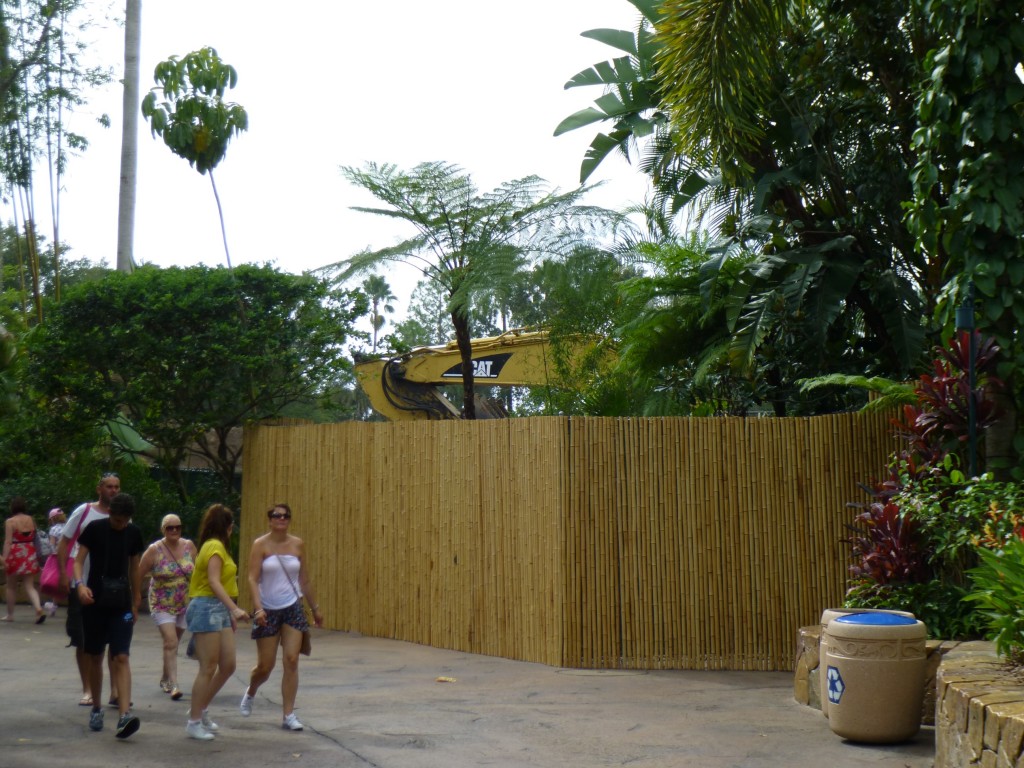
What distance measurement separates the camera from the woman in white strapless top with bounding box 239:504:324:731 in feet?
25.9

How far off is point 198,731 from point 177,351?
8854 millimetres

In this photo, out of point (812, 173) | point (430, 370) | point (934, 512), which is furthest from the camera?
point (430, 370)

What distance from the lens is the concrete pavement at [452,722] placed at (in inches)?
277

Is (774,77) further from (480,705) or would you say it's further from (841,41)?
(480,705)

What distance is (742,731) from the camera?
7.89 meters

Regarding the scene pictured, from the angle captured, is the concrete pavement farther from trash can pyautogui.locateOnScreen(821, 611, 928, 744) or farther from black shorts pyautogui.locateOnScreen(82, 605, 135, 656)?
black shorts pyautogui.locateOnScreen(82, 605, 135, 656)

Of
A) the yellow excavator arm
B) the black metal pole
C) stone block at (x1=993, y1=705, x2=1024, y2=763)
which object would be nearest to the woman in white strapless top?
stone block at (x1=993, y1=705, x2=1024, y2=763)

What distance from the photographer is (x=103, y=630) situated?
780 centimetres

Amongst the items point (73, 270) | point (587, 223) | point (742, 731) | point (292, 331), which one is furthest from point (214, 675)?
point (73, 270)

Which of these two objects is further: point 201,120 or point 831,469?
point 201,120

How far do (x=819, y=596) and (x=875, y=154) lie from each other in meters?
5.52

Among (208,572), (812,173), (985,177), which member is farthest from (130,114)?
(985,177)

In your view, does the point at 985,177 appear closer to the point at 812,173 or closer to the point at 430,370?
the point at 812,173

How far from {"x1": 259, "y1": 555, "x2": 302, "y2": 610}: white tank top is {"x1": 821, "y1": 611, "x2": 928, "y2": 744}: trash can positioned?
153 inches
